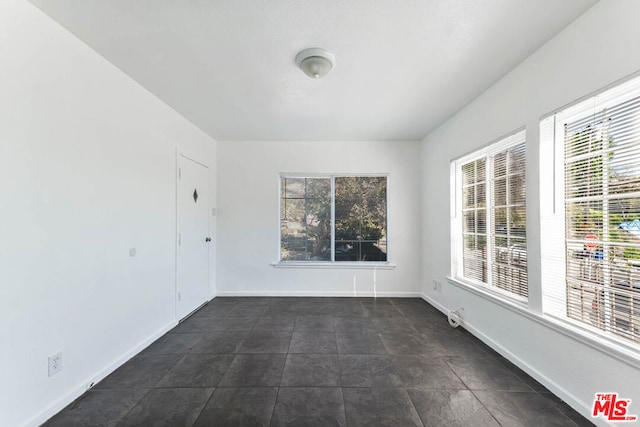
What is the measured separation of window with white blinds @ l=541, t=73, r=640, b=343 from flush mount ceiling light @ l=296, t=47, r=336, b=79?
1752mm

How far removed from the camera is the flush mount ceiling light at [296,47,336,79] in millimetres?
1990

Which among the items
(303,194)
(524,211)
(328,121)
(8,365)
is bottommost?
(8,365)

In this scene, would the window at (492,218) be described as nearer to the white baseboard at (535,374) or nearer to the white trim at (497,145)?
the white trim at (497,145)

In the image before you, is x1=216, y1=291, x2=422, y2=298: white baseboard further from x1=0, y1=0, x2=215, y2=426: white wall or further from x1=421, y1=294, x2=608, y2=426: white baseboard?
x1=0, y1=0, x2=215, y2=426: white wall

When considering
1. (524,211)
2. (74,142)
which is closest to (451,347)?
(524,211)

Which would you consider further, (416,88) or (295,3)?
(416,88)

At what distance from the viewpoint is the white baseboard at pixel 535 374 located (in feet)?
5.59

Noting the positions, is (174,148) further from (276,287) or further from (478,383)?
(478,383)

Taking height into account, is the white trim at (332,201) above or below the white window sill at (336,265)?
above

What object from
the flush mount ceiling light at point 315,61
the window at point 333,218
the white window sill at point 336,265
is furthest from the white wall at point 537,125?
the flush mount ceiling light at point 315,61

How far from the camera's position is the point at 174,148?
3.16m

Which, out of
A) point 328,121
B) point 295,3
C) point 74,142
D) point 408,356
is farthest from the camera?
point 328,121

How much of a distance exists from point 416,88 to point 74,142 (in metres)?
2.96
